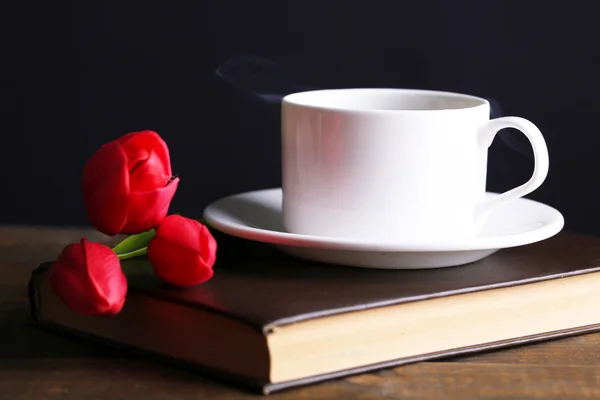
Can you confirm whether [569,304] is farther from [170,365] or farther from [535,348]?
[170,365]

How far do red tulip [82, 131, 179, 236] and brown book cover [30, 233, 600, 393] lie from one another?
0.05m

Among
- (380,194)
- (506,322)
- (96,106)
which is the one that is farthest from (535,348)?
(96,106)

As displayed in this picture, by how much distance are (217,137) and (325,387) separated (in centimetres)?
73

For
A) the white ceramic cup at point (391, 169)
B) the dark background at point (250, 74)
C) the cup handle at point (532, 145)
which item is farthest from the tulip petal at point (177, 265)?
the dark background at point (250, 74)

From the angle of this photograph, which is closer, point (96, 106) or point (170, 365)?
point (170, 365)

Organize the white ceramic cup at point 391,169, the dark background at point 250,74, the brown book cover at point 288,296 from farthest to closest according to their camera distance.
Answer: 1. the dark background at point 250,74
2. the white ceramic cup at point 391,169
3. the brown book cover at point 288,296

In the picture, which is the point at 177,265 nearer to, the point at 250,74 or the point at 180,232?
the point at 180,232

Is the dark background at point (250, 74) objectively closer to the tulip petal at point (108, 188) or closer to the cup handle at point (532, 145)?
the cup handle at point (532, 145)

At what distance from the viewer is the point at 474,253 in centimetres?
72

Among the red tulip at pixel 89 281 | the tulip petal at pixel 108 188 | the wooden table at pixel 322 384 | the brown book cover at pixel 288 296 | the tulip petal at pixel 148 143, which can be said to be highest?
the tulip petal at pixel 148 143

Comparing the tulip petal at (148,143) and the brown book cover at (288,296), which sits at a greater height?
the tulip petal at (148,143)

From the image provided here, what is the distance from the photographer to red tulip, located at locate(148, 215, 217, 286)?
2.08ft

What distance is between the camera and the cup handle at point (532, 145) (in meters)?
0.74

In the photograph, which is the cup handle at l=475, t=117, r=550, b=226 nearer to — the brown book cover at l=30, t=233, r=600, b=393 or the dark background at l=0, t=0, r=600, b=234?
the brown book cover at l=30, t=233, r=600, b=393
